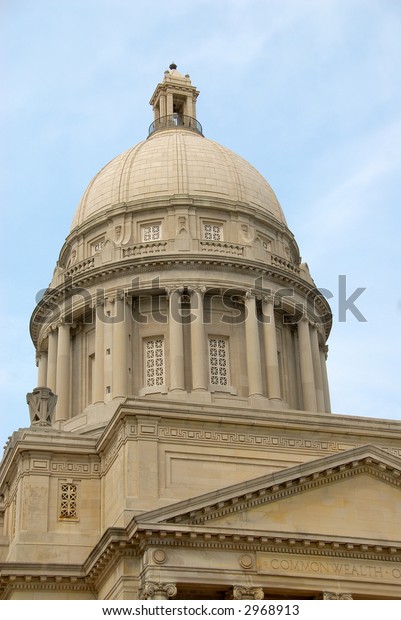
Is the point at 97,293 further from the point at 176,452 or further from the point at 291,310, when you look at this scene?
the point at 176,452

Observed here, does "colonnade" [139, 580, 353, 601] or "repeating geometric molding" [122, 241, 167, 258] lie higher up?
"repeating geometric molding" [122, 241, 167, 258]

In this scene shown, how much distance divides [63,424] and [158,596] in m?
18.3

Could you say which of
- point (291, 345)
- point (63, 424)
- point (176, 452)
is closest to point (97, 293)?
point (63, 424)

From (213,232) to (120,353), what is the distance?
8.88m

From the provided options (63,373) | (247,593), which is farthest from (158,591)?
(63,373)

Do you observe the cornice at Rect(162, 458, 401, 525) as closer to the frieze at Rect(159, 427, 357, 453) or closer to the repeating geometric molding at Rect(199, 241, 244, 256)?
the frieze at Rect(159, 427, 357, 453)

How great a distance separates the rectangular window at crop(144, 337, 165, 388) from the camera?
48156 millimetres

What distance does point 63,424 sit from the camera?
48531 millimetres

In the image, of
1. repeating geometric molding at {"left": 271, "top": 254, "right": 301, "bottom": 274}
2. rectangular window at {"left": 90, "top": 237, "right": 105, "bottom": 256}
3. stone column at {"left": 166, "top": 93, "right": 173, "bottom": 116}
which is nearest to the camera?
repeating geometric molding at {"left": 271, "top": 254, "right": 301, "bottom": 274}

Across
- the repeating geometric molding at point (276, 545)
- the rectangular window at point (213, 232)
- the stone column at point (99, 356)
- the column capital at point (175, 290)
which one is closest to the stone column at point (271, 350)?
the column capital at point (175, 290)

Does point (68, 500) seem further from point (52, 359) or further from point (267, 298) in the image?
point (267, 298)

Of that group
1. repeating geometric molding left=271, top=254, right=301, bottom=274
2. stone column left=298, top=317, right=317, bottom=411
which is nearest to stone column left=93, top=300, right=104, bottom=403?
repeating geometric molding left=271, top=254, right=301, bottom=274

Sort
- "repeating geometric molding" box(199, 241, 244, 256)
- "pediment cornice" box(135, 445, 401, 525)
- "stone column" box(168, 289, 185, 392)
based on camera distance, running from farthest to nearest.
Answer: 1. "repeating geometric molding" box(199, 241, 244, 256)
2. "stone column" box(168, 289, 185, 392)
3. "pediment cornice" box(135, 445, 401, 525)

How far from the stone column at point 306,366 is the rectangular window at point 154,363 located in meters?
7.01
